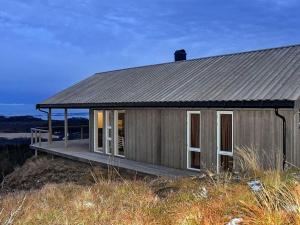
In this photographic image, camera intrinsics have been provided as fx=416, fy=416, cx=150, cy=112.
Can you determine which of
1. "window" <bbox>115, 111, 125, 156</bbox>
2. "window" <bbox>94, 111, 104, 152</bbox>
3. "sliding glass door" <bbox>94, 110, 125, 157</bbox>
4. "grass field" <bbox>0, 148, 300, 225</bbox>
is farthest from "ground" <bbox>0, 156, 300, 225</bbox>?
"window" <bbox>94, 111, 104, 152</bbox>

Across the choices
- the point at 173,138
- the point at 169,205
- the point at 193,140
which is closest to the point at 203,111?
the point at 193,140

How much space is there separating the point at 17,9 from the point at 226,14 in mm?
19464

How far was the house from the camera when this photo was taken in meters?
9.59

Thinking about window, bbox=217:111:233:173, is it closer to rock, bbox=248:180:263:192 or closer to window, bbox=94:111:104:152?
rock, bbox=248:180:263:192

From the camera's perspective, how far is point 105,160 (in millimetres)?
14320

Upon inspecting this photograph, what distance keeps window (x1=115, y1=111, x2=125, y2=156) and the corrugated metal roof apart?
708 mm

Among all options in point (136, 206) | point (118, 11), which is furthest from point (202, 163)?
point (118, 11)

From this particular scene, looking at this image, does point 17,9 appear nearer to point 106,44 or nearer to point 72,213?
point 106,44

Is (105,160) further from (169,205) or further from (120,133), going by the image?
(169,205)

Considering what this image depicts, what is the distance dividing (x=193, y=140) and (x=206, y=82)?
184 centimetres

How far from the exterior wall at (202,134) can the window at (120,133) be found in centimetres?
46

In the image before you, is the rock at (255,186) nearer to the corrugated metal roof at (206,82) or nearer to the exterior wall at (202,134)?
the corrugated metal roof at (206,82)

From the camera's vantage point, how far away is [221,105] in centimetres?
1020

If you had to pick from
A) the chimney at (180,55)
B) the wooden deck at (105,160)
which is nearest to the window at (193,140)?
the wooden deck at (105,160)
